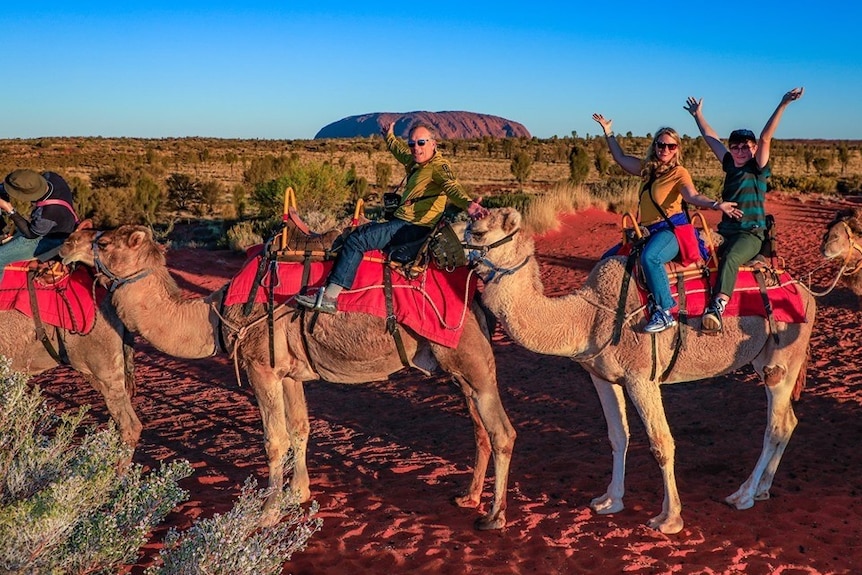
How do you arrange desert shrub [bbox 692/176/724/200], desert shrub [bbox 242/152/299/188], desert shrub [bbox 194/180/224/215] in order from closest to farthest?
1. desert shrub [bbox 692/176/724/200]
2. desert shrub [bbox 194/180/224/215]
3. desert shrub [bbox 242/152/299/188]

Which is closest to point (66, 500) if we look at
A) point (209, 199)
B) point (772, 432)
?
point (772, 432)

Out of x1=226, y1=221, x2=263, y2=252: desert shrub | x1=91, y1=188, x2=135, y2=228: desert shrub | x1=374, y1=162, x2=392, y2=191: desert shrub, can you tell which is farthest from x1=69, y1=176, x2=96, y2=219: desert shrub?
x1=374, y1=162, x2=392, y2=191: desert shrub

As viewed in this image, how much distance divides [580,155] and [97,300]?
117ft

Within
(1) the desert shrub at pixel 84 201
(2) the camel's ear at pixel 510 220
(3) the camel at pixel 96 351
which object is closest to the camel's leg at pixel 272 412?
(3) the camel at pixel 96 351

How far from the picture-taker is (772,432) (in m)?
6.27

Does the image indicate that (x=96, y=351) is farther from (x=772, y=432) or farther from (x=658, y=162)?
(x=772, y=432)

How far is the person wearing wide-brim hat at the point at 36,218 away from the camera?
6.75m

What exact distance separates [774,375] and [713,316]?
904 millimetres

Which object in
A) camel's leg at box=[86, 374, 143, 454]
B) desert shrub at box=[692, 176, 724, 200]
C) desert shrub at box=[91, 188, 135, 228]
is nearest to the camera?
camel's leg at box=[86, 374, 143, 454]

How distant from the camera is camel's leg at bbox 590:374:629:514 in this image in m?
6.27

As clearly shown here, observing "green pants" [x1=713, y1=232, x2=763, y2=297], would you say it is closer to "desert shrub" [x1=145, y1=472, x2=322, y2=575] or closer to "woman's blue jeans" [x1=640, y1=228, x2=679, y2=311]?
"woman's blue jeans" [x1=640, y1=228, x2=679, y2=311]

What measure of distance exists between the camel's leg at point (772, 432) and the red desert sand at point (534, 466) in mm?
140

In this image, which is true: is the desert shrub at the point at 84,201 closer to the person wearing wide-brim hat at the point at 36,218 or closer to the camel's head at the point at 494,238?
the person wearing wide-brim hat at the point at 36,218

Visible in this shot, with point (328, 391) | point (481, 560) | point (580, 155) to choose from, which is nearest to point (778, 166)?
point (580, 155)
